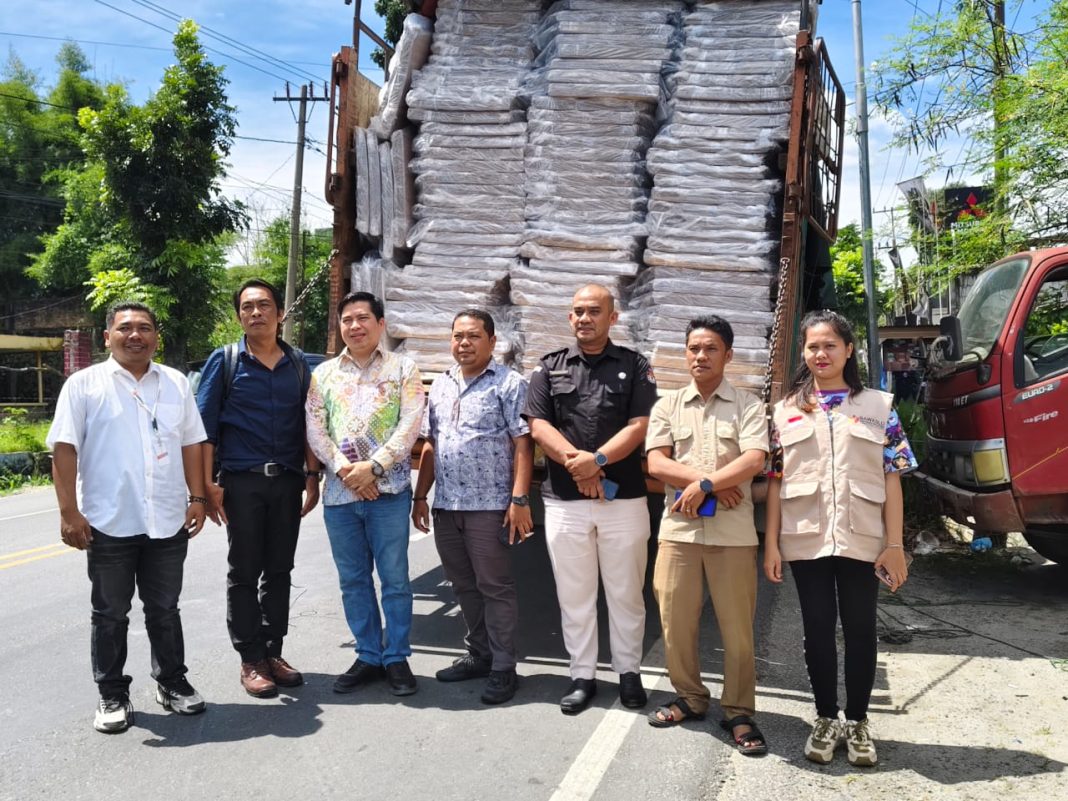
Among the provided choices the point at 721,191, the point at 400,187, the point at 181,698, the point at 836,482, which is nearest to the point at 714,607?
the point at 836,482

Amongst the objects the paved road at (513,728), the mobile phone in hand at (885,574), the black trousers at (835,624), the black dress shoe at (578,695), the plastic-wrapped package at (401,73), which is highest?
the plastic-wrapped package at (401,73)

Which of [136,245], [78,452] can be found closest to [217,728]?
[78,452]

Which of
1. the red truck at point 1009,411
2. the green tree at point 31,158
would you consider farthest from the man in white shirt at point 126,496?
the green tree at point 31,158

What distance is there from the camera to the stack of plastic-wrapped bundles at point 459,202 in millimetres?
5434

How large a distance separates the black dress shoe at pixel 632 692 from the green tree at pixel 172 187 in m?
16.4

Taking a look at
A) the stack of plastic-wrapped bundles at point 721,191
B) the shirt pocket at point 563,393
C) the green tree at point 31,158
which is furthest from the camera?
the green tree at point 31,158

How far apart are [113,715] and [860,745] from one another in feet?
9.71

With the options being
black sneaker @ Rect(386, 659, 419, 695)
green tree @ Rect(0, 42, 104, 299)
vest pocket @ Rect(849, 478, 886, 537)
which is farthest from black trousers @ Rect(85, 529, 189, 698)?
green tree @ Rect(0, 42, 104, 299)

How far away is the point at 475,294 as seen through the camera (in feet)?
17.8

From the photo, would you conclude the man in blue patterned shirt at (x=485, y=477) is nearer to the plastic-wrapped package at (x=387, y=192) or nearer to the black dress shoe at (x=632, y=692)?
the black dress shoe at (x=632, y=692)

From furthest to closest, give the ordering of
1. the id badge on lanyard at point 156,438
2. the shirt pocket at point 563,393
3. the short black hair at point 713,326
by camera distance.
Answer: the shirt pocket at point 563,393 → the id badge on lanyard at point 156,438 → the short black hair at point 713,326

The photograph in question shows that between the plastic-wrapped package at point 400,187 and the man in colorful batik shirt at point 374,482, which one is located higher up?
the plastic-wrapped package at point 400,187

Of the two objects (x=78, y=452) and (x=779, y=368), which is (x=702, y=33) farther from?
(x=78, y=452)

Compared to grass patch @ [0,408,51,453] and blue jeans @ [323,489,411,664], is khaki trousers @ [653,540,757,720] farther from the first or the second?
grass patch @ [0,408,51,453]
